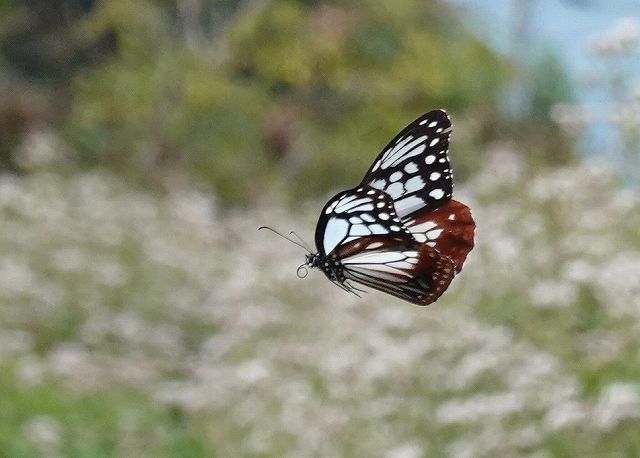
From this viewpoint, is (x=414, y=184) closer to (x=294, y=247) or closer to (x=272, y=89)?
(x=294, y=247)

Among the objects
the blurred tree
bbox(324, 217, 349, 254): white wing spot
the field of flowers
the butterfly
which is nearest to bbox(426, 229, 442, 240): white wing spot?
the butterfly

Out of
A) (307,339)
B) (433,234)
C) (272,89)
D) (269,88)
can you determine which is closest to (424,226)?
(433,234)

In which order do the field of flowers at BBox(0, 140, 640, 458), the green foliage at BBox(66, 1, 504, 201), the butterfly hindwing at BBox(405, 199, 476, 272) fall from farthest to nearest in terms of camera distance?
the green foliage at BBox(66, 1, 504, 201) < the field of flowers at BBox(0, 140, 640, 458) < the butterfly hindwing at BBox(405, 199, 476, 272)

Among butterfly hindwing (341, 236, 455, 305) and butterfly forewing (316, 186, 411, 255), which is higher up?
butterfly forewing (316, 186, 411, 255)

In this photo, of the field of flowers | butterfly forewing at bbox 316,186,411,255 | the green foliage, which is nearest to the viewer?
butterfly forewing at bbox 316,186,411,255

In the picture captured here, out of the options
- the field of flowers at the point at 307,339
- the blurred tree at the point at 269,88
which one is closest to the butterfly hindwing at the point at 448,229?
the field of flowers at the point at 307,339

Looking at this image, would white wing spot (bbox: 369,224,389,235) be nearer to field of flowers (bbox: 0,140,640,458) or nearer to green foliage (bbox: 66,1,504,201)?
field of flowers (bbox: 0,140,640,458)

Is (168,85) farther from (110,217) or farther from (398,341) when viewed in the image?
(398,341)

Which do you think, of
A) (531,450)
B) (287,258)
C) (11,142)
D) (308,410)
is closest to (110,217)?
(287,258)
